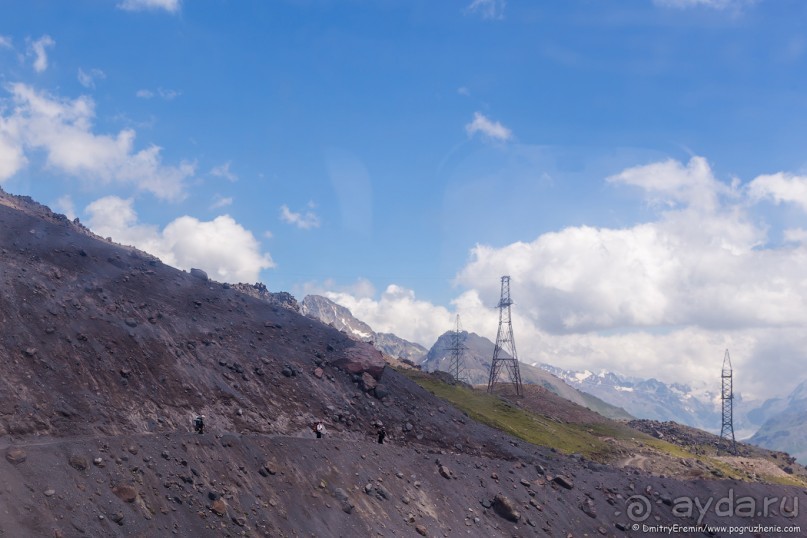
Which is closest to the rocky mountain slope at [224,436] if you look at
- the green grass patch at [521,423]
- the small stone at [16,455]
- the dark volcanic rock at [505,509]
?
the small stone at [16,455]

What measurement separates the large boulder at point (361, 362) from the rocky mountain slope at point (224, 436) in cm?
15

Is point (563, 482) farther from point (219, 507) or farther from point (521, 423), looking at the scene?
point (219, 507)

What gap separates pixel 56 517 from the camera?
2598 cm

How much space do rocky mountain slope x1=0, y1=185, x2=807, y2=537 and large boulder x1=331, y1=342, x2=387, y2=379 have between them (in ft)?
0.50

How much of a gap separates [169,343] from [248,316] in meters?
12.9

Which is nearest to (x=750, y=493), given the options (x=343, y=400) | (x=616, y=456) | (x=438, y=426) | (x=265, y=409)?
(x=616, y=456)

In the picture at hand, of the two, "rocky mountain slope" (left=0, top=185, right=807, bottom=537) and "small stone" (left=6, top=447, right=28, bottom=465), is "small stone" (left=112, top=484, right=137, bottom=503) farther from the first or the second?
"small stone" (left=6, top=447, right=28, bottom=465)

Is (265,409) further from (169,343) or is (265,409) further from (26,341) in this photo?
(26,341)

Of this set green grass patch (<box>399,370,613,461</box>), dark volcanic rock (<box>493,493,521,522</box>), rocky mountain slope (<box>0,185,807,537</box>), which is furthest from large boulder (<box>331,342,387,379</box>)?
green grass patch (<box>399,370,613,461</box>)

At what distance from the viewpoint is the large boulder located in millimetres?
58938

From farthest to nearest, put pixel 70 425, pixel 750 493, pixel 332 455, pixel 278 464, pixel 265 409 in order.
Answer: pixel 750 493 < pixel 265 409 < pixel 332 455 < pixel 278 464 < pixel 70 425

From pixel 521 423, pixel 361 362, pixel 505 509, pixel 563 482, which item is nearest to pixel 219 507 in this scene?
pixel 505 509

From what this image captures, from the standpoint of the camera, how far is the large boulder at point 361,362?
58938mm

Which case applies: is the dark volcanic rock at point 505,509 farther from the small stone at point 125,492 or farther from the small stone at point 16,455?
the small stone at point 16,455
